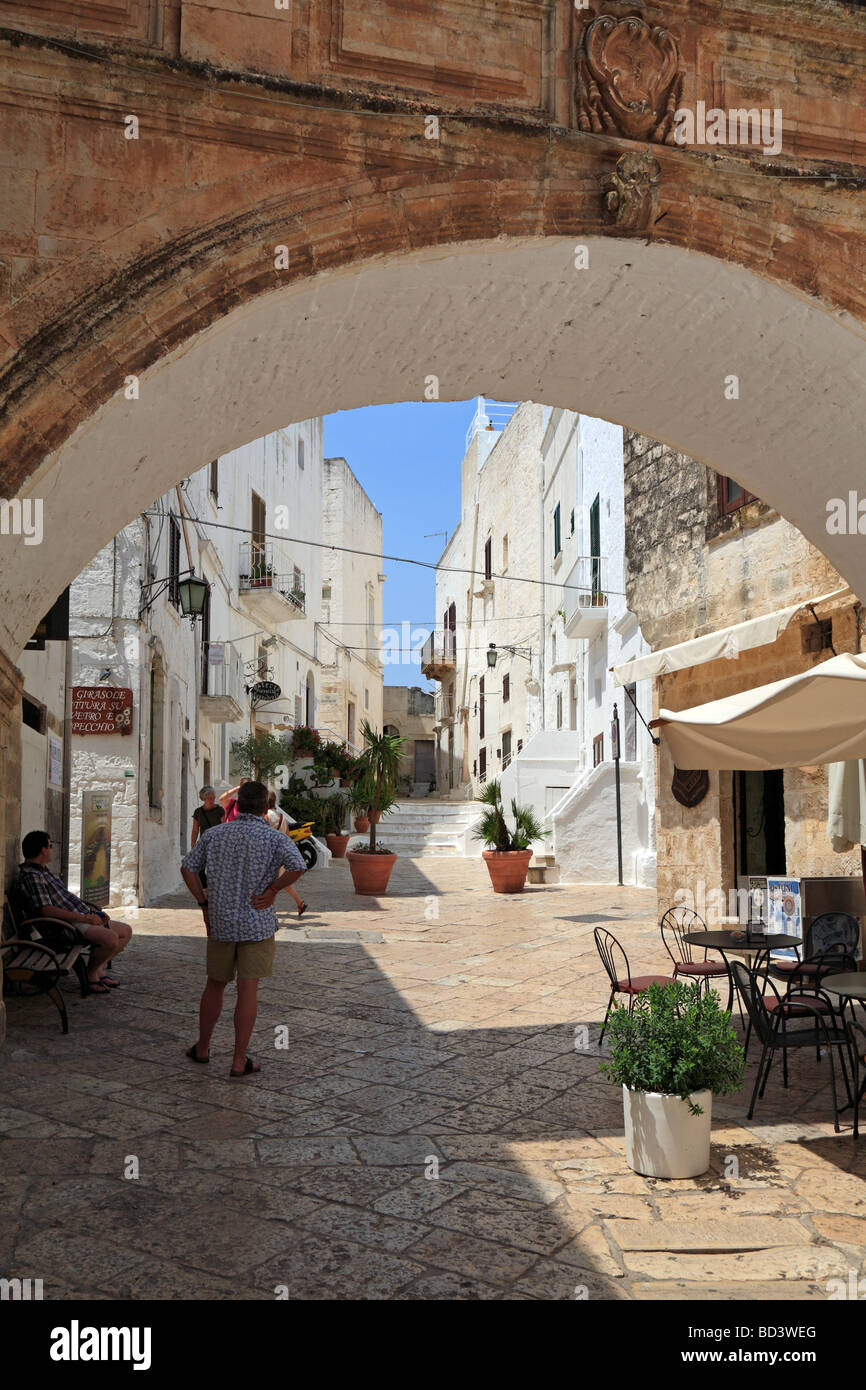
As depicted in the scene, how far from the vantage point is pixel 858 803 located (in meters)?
7.02

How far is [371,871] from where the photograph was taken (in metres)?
14.7

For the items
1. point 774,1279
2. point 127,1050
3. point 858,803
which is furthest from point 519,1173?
point 858,803

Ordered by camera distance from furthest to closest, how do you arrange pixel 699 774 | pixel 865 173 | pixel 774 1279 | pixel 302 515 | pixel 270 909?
pixel 302 515 → pixel 699 774 → pixel 270 909 → pixel 865 173 → pixel 774 1279

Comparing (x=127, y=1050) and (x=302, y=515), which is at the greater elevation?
(x=302, y=515)

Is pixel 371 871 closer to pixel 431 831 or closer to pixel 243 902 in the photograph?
pixel 243 902

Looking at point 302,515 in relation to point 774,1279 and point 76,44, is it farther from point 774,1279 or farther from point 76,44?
point 774,1279

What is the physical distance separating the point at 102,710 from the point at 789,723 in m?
8.18

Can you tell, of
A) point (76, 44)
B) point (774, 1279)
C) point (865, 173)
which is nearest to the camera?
point (774, 1279)

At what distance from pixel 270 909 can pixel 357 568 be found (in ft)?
108

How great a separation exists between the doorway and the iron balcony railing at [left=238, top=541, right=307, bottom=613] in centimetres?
1339

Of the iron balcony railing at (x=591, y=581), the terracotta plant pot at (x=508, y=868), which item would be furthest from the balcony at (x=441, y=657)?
the terracotta plant pot at (x=508, y=868)

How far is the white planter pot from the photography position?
14.2ft

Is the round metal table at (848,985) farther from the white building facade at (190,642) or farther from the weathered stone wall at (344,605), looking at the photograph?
the weathered stone wall at (344,605)

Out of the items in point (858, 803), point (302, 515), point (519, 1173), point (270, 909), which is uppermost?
point (302, 515)
